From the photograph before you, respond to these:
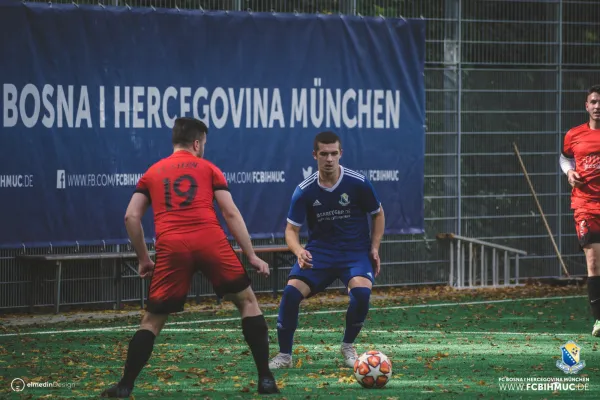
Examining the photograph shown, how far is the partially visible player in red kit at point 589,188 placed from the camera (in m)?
12.7

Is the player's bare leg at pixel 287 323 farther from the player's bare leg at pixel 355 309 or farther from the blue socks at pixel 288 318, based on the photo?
the player's bare leg at pixel 355 309

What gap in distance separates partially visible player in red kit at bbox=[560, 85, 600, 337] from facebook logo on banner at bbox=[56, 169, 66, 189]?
6.32 meters

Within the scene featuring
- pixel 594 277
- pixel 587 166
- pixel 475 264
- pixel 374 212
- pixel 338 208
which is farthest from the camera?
pixel 475 264

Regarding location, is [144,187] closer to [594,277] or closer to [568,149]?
[594,277]

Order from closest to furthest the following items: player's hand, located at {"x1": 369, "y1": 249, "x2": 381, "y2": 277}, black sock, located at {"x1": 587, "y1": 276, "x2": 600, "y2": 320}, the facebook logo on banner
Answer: player's hand, located at {"x1": 369, "y1": 249, "x2": 381, "y2": 277} → black sock, located at {"x1": 587, "y1": 276, "x2": 600, "y2": 320} → the facebook logo on banner

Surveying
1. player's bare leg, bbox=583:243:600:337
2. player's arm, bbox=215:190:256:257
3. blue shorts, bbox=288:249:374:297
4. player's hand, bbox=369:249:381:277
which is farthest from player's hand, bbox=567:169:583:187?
player's arm, bbox=215:190:256:257

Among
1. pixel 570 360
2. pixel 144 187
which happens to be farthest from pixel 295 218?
pixel 570 360

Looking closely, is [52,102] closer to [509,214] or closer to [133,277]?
[133,277]

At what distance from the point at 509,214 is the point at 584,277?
1526mm

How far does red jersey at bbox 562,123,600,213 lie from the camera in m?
12.9

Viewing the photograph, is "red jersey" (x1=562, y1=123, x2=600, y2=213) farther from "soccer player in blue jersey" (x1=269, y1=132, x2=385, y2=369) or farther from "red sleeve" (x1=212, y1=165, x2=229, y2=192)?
"red sleeve" (x1=212, y1=165, x2=229, y2=192)

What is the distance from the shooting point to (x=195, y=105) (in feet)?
54.4

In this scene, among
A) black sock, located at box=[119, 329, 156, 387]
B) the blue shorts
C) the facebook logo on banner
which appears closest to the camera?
black sock, located at box=[119, 329, 156, 387]

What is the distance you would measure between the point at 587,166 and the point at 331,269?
3.63 m
